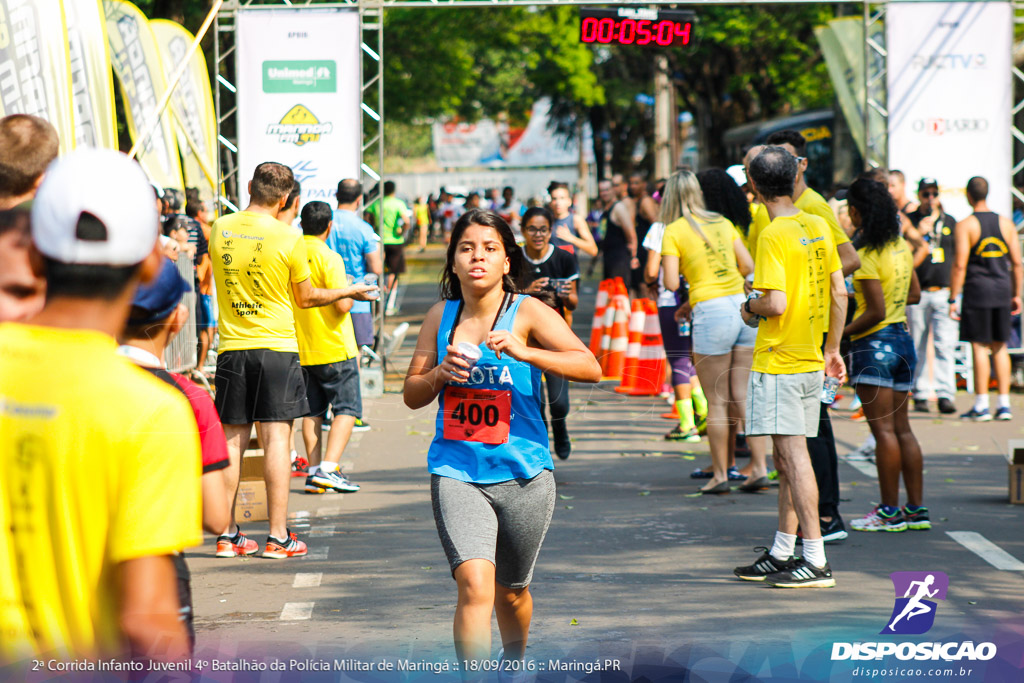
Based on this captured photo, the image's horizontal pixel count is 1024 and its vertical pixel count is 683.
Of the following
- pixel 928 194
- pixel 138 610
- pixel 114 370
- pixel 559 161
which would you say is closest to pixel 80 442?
pixel 114 370

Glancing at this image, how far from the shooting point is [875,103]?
14.0m

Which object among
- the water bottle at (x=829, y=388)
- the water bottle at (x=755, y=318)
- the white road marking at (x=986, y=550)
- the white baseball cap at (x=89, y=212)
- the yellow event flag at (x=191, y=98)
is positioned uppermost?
the yellow event flag at (x=191, y=98)

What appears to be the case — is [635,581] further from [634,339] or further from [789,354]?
[634,339]

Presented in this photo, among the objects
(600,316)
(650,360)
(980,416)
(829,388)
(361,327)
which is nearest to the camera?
(829,388)

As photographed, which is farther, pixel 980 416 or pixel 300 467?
pixel 980 416

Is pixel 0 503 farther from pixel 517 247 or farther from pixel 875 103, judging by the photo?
pixel 875 103

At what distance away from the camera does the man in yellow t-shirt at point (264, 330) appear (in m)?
6.60

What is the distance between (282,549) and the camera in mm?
6711

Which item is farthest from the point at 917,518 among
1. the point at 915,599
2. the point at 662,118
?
the point at 662,118

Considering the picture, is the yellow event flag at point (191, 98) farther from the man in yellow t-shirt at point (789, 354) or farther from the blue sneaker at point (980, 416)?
the man in yellow t-shirt at point (789, 354)

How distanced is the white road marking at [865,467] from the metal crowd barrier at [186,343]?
18.4 feet

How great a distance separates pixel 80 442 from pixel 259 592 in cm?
423

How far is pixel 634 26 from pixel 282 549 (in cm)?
946

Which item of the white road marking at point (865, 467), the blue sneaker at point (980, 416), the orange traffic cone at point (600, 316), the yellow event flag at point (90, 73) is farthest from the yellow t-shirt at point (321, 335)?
the blue sneaker at point (980, 416)
